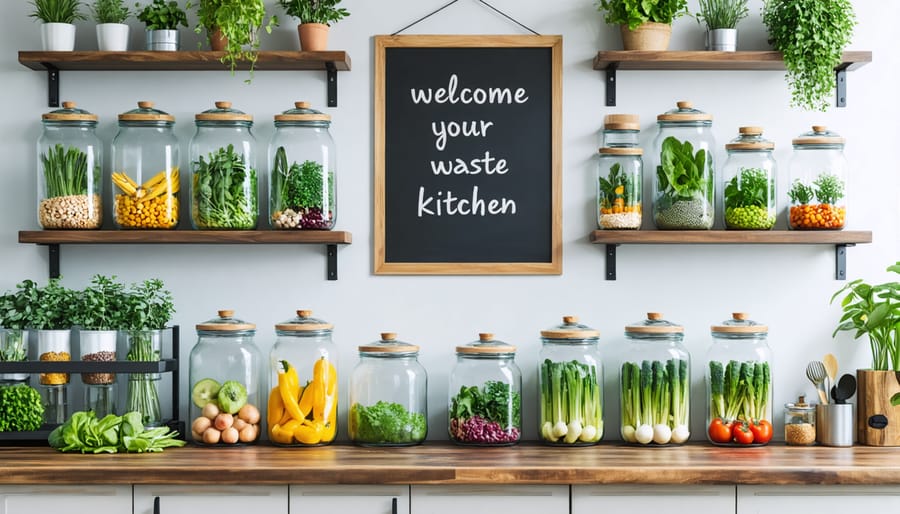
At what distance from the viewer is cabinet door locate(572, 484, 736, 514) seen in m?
2.65

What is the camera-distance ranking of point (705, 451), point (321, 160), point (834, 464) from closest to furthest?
point (834, 464)
point (705, 451)
point (321, 160)

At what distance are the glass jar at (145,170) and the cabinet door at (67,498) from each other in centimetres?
84

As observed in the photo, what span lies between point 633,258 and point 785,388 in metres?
0.66

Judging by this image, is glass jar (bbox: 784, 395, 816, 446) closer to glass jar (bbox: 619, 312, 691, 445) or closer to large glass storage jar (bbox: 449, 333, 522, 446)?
glass jar (bbox: 619, 312, 691, 445)

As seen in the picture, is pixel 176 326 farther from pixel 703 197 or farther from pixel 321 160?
pixel 703 197

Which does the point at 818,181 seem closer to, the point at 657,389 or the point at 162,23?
the point at 657,389

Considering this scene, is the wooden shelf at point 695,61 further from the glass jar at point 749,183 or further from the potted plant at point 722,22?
the glass jar at point 749,183

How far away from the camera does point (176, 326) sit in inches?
123

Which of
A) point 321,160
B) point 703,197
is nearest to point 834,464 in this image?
point 703,197

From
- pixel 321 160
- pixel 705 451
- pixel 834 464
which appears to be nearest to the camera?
pixel 834 464

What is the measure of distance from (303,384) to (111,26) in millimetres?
1300

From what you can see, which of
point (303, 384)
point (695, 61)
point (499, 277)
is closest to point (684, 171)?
point (695, 61)

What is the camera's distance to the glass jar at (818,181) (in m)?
3.09

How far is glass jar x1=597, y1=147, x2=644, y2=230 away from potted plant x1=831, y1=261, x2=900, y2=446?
0.74m
